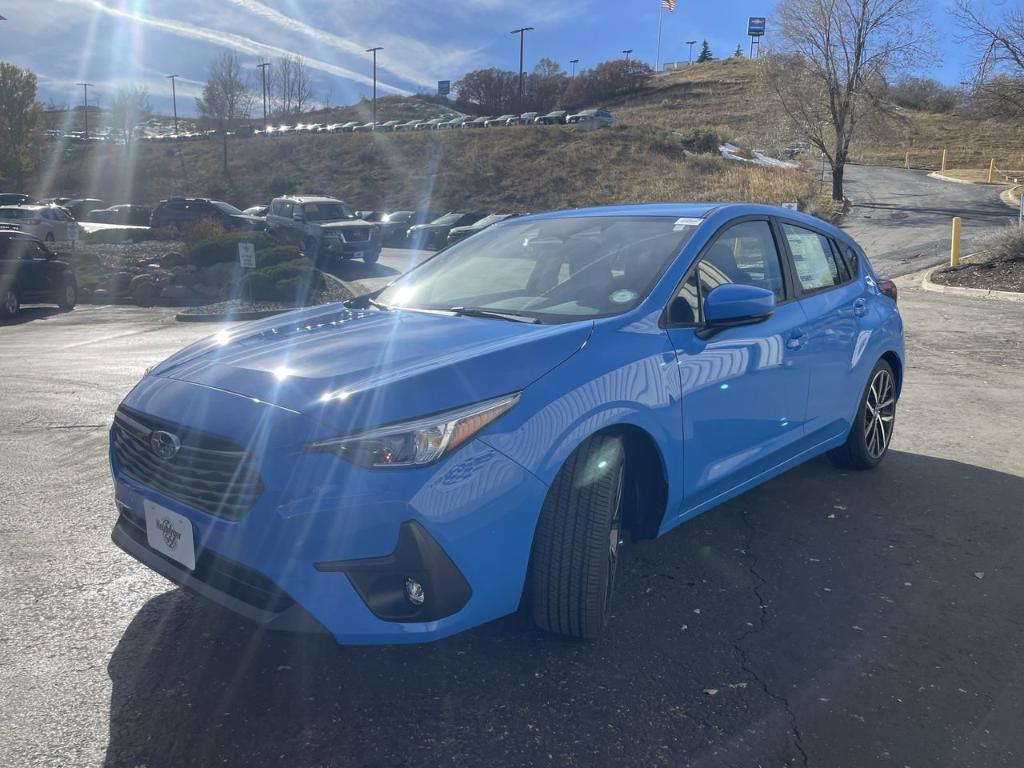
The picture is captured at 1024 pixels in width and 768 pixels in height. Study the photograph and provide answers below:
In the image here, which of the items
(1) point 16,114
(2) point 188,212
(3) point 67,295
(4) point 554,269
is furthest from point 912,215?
(1) point 16,114

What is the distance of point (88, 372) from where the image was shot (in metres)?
8.99

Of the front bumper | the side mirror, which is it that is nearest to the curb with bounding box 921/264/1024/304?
the side mirror

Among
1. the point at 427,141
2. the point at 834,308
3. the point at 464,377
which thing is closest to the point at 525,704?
the point at 464,377

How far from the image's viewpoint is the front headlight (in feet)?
8.63

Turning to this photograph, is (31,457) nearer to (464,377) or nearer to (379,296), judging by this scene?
(379,296)

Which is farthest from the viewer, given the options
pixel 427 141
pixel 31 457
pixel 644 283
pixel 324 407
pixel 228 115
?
pixel 228 115

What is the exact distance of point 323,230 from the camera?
75.7ft

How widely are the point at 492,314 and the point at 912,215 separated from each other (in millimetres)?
31005

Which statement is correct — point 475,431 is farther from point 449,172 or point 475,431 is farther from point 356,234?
point 449,172

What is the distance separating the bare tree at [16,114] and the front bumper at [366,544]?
5440 centimetres

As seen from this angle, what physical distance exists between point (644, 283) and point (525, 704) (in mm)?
1775

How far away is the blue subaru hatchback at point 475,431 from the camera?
263 centimetres

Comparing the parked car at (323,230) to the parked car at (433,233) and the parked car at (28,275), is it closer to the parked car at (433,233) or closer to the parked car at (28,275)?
the parked car at (433,233)

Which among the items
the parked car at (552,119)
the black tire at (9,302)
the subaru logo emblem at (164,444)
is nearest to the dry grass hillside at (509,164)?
the parked car at (552,119)
